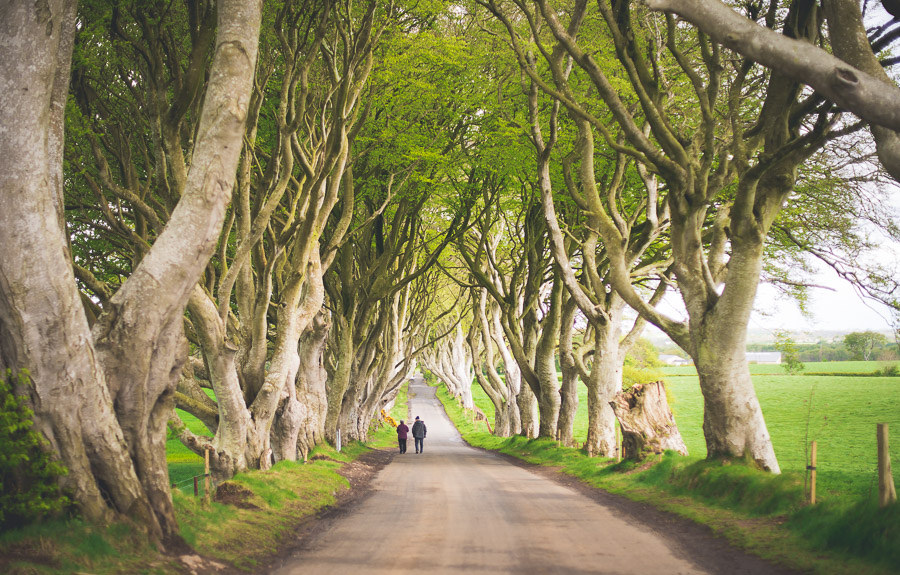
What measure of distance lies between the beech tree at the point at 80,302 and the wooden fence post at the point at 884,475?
22.9 ft

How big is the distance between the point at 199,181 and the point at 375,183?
565 inches

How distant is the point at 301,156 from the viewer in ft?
47.3

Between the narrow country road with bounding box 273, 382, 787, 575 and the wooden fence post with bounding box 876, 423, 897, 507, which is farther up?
the wooden fence post with bounding box 876, 423, 897, 507

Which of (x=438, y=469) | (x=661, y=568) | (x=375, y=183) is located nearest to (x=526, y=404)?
(x=438, y=469)

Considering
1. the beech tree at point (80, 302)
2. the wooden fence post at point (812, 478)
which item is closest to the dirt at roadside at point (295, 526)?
the beech tree at point (80, 302)

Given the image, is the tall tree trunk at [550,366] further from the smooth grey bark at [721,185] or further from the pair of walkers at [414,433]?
the smooth grey bark at [721,185]

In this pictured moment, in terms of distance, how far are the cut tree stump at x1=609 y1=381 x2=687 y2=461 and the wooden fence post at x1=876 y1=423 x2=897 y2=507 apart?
26.8 feet

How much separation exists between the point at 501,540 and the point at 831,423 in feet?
100

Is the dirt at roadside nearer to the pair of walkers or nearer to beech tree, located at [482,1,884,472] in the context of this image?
beech tree, located at [482,1,884,472]

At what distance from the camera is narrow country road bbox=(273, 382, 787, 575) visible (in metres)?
7.44

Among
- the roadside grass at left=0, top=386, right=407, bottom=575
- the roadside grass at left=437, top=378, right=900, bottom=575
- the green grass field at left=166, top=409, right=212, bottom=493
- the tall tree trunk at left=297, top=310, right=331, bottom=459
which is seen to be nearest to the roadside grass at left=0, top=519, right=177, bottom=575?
the roadside grass at left=0, top=386, right=407, bottom=575

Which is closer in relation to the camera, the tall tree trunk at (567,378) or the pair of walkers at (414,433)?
the tall tree trunk at (567,378)

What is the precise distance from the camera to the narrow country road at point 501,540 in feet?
24.4

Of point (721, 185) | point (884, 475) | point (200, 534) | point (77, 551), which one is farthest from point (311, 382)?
point (884, 475)
